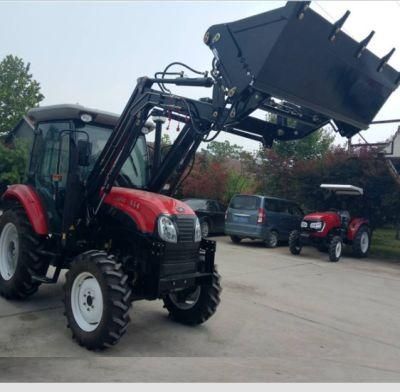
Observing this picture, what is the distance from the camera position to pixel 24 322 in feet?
17.0

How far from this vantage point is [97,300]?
15.0 ft

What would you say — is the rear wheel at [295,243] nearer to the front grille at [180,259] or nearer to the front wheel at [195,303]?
the front wheel at [195,303]

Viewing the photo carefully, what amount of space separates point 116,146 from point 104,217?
2.91ft

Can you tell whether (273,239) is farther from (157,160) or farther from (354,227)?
(157,160)

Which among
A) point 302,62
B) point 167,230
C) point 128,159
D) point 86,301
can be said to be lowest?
point 86,301

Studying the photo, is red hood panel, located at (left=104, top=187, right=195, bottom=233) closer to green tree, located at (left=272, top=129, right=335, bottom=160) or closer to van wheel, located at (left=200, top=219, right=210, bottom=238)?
van wheel, located at (left=200, top=219, right=210, bottom=238)

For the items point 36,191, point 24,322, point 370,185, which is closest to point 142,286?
point 24,322

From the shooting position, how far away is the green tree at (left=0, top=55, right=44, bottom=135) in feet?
86.8

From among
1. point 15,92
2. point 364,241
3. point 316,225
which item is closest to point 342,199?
point 364,241

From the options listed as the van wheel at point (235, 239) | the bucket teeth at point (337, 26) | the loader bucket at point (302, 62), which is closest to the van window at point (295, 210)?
the van wheel at point (235, 239)

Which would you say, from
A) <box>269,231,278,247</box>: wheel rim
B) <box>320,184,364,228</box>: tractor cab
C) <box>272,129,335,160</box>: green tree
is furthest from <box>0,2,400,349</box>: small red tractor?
<box>272,129,335,160</box>: green tree

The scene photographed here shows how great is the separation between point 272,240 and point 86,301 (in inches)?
402

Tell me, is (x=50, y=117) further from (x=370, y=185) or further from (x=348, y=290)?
(x=370, y=185)

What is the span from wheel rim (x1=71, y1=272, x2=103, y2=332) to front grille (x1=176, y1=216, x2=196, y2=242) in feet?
→ 3.53
